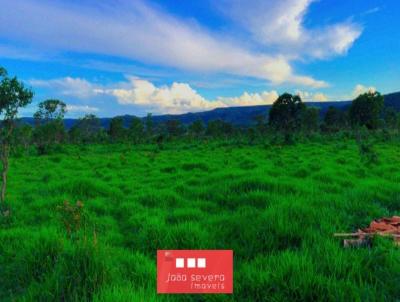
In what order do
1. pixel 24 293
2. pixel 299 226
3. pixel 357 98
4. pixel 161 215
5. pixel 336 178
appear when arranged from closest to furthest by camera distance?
pixel 24 293, pixel 299 226, pixel 161 215, pixel 336 178, pixel 357 98

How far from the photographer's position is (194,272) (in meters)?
3.29

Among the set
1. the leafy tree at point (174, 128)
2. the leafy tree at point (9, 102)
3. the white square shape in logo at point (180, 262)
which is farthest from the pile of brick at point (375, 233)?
the leafy tree at point (174, 128)

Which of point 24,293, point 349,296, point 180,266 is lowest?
point 24,293

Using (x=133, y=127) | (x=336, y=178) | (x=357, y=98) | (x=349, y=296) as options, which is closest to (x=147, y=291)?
(x=349, y=296)

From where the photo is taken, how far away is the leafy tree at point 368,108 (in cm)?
5516

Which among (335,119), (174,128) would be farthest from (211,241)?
(335,119)

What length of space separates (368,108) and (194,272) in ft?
201

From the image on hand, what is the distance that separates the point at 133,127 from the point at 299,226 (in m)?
56.7

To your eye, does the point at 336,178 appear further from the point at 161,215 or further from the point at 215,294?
the point at 215,294

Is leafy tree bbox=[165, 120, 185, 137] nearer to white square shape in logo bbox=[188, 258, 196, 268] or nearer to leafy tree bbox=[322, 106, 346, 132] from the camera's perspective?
leafy tree bbox=[322, 106, 346, 132]

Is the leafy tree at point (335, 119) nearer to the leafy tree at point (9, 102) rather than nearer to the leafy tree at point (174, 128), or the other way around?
the leafy tree at point (174, 128)

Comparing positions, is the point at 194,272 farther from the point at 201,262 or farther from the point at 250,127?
the point at 250,127

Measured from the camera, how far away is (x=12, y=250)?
17.0 feet

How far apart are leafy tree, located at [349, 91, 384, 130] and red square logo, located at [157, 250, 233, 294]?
5910cm
